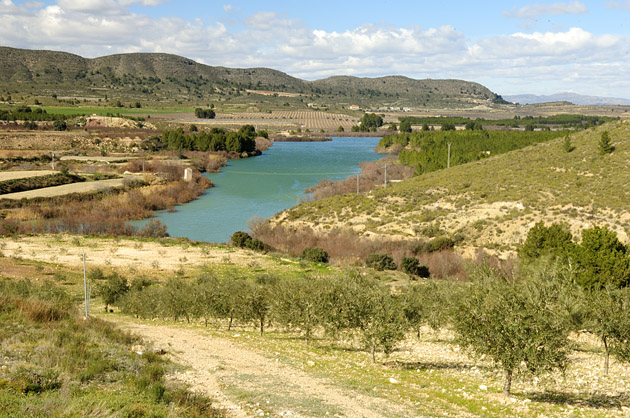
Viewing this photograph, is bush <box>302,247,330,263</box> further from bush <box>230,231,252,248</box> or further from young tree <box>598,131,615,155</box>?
young tree <box>598,131,615,155</box>

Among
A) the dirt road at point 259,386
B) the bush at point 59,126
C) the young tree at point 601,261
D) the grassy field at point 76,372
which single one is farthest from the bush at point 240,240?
the bush at point 59,126

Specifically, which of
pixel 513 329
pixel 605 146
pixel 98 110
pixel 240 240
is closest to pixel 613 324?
pixel 513 329

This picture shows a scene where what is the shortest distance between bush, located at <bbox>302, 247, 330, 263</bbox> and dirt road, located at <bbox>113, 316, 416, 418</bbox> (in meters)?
25.1

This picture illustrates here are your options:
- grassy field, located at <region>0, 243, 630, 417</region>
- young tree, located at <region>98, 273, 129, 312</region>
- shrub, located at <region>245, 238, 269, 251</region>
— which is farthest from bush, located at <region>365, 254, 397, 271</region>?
grassy field, located at <region>0, 243, 630, 417</region>

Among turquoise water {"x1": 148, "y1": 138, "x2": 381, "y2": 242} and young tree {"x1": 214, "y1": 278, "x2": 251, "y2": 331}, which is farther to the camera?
turquoise water {"x1": 148, "y1": 138, "x2": 381, "y2": 242}

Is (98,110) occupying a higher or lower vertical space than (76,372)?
higher

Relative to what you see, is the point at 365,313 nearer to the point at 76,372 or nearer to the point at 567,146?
the point at 76,372

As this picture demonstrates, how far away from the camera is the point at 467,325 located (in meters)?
14.6

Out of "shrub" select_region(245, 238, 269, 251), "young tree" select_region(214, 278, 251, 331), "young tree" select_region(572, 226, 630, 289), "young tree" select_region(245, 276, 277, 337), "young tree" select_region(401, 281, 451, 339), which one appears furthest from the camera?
"shrub" select_region(245, 238, 269, 251)

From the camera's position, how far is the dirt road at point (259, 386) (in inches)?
494

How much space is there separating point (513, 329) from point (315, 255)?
103ft

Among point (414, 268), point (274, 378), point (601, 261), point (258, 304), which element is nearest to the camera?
point (274, 378)

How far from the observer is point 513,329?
1366cm

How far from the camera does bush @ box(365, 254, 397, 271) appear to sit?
4153 cm
